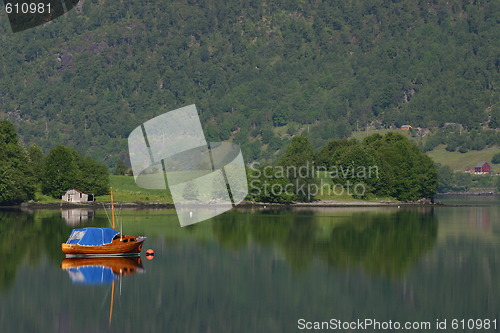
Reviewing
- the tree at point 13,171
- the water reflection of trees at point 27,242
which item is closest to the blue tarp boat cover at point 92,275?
the water reflection of trees at point 27,242

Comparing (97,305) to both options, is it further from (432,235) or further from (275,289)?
(432,235)

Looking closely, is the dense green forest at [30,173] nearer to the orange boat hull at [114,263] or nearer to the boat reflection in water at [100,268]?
the orange boat hull at [114,263]

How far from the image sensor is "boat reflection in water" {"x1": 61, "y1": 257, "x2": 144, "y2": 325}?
63.8m

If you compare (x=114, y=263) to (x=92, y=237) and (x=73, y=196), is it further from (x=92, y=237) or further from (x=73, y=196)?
(x=73, y=196)

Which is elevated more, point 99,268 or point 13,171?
point 99,268

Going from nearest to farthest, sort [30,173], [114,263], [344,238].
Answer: [114,263] < [344,238] < [30,173]

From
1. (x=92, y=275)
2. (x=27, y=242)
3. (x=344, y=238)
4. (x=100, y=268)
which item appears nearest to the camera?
(x=92, y=275)

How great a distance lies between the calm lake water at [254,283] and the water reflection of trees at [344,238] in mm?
194

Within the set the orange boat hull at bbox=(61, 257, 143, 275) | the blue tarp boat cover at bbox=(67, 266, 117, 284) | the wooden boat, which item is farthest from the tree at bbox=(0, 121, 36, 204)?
the blue tarp boat cover at bbox=(67, 266, 117, 284)

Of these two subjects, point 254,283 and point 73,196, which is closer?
point 254,283

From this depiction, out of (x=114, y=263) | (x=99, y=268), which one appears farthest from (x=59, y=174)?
(x=99, y=268)

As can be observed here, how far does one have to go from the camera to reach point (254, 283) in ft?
209

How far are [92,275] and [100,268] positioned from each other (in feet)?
13.3

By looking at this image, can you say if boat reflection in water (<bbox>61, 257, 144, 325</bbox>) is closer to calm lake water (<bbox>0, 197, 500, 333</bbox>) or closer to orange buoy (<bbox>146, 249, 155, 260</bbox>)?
calm lake water (<bbox>0, 197, 500, 333</bbox>)
